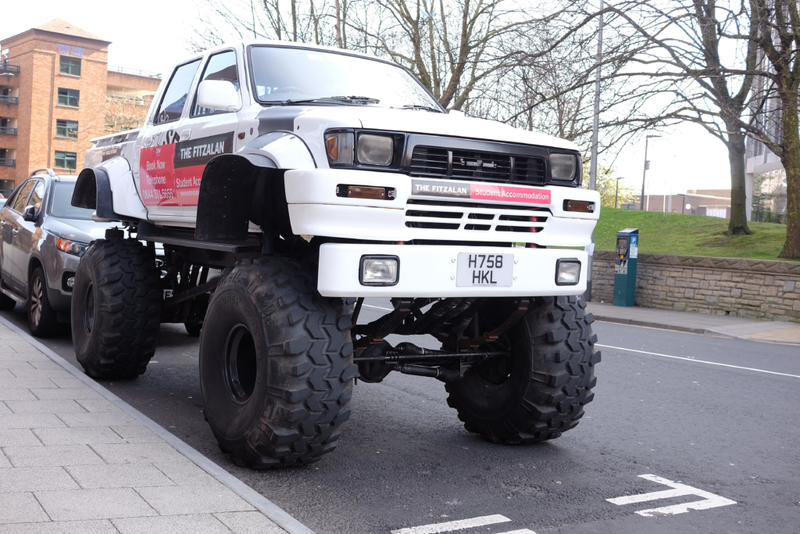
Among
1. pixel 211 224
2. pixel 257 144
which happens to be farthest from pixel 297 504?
pixel 257 144

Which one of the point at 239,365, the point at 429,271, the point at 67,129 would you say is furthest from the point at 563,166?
the point at 67,129

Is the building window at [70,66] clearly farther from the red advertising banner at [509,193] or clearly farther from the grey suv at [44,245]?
the red advertising banner at [509,193]

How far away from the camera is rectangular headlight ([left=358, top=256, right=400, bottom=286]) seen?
4148 mm

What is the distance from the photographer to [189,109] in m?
6.17

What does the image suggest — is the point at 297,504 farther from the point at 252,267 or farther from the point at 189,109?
the point at 189,109

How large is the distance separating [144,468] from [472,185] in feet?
7.71

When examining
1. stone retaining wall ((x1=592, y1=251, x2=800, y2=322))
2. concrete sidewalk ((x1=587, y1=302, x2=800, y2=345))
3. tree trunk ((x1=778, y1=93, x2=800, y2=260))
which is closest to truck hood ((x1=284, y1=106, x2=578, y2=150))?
concrete sidewalk ((x1=587, y1=302, x2=800, y2=345))

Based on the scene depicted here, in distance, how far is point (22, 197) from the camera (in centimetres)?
1066

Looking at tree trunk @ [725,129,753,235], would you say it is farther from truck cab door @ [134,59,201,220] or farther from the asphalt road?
truck cab door @ [134,59,201,220]

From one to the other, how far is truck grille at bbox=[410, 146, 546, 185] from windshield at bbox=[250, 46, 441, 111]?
34.0 inches

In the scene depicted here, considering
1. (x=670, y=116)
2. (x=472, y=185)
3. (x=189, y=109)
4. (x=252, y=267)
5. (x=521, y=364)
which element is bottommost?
(x=521, y=364)

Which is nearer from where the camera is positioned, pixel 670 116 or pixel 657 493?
pixel 657 493

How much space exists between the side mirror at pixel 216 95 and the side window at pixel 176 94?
135 centimetres

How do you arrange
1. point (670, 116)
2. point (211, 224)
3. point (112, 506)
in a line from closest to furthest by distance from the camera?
point (112, 506) → point (211, 224) → point (670, 116)
